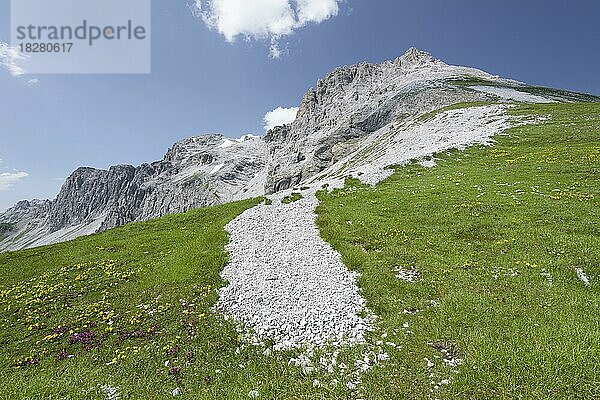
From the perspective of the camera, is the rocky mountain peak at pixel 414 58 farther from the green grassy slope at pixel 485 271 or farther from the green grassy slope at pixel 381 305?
the green grassy slope at pixel 381 305

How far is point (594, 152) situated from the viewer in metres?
40.5

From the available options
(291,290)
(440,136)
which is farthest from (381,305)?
(440,136)

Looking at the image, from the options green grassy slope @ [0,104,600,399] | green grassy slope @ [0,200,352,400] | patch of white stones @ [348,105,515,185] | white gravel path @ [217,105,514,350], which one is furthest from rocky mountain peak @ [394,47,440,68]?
green grassy slope @ [0,200,352,400]

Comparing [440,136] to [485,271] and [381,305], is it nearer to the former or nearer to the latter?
[485,271]

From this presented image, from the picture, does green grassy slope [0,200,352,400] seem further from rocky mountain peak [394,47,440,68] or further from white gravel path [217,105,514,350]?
rocky mountain peak [394,47,440,68]

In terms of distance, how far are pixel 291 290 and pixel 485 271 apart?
36.9ft

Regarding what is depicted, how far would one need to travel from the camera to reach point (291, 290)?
19438mm

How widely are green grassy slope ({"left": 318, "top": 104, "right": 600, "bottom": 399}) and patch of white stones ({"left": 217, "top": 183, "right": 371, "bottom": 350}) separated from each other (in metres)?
1.31

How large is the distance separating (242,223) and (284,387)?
20.2 m

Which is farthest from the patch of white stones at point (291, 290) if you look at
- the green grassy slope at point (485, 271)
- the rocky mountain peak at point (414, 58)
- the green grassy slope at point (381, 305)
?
the rocky mountain peak at point (414, 58)

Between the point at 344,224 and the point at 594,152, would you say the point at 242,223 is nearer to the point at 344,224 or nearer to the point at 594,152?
the point at 344,224

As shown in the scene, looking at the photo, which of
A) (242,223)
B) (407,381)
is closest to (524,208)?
(407,381)

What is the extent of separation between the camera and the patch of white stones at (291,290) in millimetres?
16094

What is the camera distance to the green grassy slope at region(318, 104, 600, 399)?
12391mm
